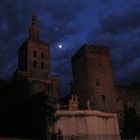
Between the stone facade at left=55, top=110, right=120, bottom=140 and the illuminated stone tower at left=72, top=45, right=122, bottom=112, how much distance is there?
10.1 metres

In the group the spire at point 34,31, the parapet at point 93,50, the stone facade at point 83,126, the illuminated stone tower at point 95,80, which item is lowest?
the stone facade at point 83,126

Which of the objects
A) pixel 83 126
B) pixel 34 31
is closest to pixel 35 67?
pixel 34 31

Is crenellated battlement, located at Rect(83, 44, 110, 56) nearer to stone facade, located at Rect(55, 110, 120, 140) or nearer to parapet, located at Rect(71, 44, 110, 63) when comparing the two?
parapet, located at Rect(71, 44, 110, 63)

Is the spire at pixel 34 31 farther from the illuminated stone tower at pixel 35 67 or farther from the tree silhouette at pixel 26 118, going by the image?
the tree silhouette at pixel 26 118

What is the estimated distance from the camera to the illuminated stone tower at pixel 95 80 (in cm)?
5044

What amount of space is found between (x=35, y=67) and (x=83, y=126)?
18.9m

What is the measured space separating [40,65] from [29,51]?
304 centimetres

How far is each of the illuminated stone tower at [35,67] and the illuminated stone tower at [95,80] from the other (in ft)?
14.3

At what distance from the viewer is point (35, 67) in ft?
175

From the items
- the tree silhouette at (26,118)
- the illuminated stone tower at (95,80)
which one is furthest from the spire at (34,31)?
the tree silhouette at (26,118)

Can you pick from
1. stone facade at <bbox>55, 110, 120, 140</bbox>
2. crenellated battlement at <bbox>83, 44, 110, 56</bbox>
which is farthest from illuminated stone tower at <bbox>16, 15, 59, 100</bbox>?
stone facade at <bbox>55, 110, 120, 140</bbox>

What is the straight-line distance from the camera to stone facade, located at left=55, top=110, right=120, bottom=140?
36.8 meters

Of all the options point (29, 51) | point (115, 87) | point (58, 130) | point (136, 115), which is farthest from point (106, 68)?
point (58, 130)

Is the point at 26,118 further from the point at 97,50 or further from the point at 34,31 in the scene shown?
the point at 34,31
